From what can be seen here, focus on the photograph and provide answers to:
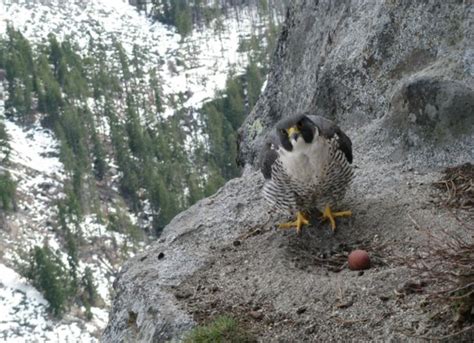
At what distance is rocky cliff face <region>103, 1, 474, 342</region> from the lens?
5.36m

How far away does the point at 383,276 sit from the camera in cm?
543

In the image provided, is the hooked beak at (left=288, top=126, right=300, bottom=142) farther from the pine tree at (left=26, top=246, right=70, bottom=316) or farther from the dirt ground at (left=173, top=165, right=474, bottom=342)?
the pine tree at (left=26, top=246, right=70, bottom=316)

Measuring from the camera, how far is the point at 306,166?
20.4 feet

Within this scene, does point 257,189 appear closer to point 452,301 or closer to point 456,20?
point 456,20

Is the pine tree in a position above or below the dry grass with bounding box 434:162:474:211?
below

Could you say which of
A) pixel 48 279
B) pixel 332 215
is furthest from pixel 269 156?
pixel 48 279

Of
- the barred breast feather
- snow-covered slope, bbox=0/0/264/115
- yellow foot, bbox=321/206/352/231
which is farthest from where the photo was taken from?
snow-covered slope, bbox=0/0/264/115

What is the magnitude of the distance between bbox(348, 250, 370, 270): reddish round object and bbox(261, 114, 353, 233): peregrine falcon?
79 centimetres

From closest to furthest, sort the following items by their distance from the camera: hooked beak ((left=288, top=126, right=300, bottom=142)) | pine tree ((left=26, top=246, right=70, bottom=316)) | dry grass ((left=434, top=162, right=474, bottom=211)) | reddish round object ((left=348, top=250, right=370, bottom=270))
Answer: reddish round object ((left=348, top=250, right=370, bottom=270)) → hooked beak ((left=288, top=126, right=300, bottom=142)) → dry grass ((left=434, top=162, right=474, bottom=211)) → pine tree ((left=26, top=246, right=70, bottom=316))

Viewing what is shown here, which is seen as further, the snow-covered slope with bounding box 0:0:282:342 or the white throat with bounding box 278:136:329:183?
the snow-covered slope with bounding box 0:0:282:342

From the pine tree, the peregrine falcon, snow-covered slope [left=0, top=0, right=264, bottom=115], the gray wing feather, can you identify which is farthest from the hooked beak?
snow-covered slope [left=0, top=0, right=264, bottom=115]

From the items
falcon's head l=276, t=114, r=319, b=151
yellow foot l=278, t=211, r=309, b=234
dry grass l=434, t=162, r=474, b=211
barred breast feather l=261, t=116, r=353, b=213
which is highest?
falcon's head l=276, t=114, r=319, b=151

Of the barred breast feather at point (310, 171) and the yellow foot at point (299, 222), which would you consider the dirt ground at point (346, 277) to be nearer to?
the yellow foot at point (299, 222)

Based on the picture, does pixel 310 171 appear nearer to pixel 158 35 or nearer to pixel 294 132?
pixel 294 132
